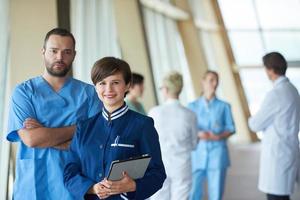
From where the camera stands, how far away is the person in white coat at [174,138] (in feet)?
9.25

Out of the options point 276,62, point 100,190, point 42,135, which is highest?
point 276,62

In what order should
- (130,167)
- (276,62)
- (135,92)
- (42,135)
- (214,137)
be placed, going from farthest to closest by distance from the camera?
1. (214,137)
2. (135,92)
3. (276,62)
4. (42,135)
5. (130,167)

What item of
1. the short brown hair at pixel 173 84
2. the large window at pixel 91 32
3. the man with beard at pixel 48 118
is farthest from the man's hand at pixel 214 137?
the man with beard at pixel 48 118

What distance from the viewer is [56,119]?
164 centimetres

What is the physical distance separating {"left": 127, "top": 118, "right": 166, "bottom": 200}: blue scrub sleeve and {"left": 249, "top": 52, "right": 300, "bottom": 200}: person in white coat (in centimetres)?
161

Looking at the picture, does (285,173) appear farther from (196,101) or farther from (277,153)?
(196,101)

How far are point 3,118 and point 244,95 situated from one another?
2.94 metres

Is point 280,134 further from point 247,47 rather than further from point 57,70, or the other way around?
point 247,47

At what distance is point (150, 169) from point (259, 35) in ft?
12.7

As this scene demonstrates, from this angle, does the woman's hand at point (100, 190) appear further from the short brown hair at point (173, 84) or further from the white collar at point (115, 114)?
the short brown hair at point (173, 84)

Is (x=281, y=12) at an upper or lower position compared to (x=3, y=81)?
upper

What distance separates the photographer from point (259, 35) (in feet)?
16.0

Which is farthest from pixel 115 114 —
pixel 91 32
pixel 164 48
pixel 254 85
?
pixel 254 85

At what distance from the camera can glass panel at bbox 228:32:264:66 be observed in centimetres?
463
